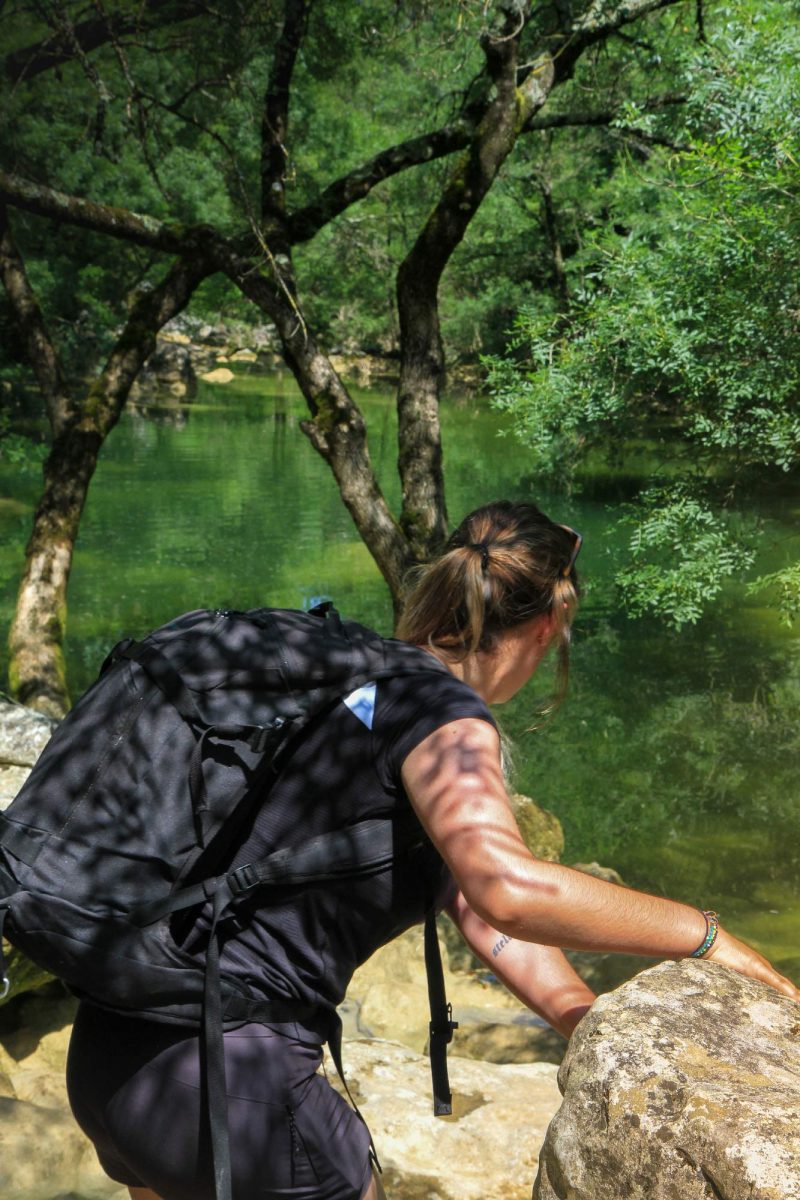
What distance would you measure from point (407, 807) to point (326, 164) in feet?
63.4

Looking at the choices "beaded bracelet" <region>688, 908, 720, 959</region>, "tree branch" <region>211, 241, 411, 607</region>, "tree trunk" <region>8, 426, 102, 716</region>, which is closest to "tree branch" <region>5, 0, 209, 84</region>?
"tree branch" <region>211, 241, 411, 607</region>

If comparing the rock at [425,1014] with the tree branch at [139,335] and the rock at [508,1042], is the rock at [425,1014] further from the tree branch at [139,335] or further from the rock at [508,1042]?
the tree branch at [139,335]

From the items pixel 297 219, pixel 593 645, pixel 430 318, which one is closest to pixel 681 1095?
pixel 430 318

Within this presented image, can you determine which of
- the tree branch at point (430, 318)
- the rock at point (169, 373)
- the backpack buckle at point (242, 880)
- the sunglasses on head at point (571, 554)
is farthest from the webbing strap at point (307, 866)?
the rock at point (169, 373)

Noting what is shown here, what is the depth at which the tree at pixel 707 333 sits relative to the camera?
24.9 feet

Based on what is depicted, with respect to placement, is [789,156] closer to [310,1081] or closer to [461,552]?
[461,552]

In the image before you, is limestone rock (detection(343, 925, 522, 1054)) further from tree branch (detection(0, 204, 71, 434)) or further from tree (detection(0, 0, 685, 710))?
tree branch (detection(0, 204, 71, 434))

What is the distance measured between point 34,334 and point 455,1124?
6.99m

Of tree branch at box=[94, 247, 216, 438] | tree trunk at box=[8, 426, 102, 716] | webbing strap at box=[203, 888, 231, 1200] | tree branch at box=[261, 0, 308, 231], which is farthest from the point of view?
tree branch at box=[94, 247, 216, 438]

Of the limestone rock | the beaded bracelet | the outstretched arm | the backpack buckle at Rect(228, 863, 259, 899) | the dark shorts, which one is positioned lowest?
the limestone rock

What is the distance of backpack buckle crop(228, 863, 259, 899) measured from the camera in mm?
1679

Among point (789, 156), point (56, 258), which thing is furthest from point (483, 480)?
point (789, 156)

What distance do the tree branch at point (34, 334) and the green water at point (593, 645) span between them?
2423 millimetres

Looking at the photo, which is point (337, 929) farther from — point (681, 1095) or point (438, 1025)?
point (681, 1095)
